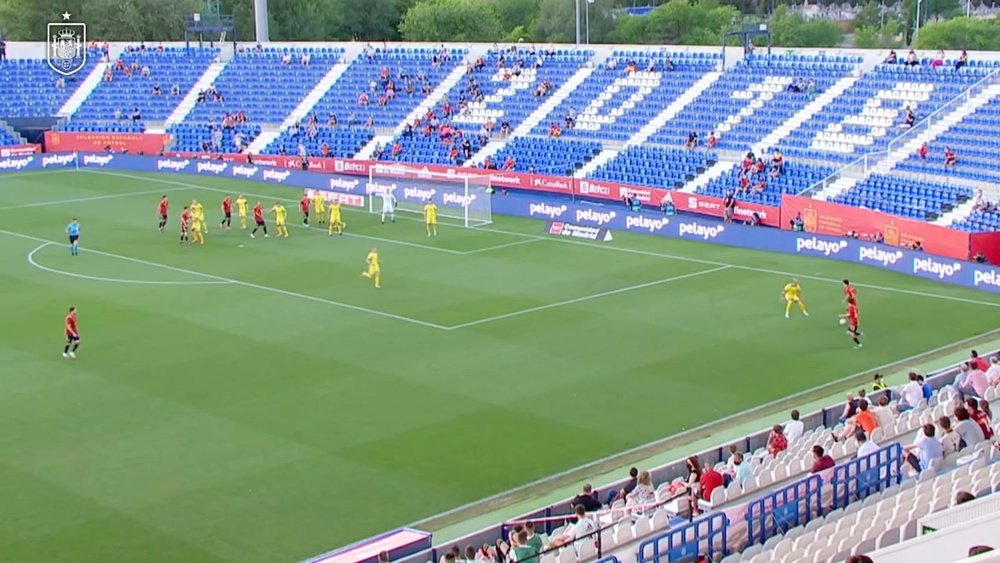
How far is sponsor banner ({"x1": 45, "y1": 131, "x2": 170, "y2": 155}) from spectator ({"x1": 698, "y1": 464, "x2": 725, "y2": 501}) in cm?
5926

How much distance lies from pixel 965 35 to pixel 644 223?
242 feet

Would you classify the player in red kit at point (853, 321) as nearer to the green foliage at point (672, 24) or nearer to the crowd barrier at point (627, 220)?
the crowd barrier at point (627, 220)

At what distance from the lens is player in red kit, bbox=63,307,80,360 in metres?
31.0

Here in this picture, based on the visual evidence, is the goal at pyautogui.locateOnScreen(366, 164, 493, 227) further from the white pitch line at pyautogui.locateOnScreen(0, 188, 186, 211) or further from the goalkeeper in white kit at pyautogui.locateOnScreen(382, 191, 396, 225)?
the white pitch line at pyautogui.locateOnScreen(0, 188, 186, 211)

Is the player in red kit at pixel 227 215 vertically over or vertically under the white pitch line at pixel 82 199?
over

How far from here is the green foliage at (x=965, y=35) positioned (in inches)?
4387

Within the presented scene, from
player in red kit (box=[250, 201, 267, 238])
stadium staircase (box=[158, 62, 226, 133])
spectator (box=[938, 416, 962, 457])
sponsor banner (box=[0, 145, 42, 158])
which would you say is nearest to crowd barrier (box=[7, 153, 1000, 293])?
sponsor banner (box=[0, 145, 42, 158])

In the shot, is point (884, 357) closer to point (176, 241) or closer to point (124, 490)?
point (124, 490)

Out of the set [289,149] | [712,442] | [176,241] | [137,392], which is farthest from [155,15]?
[712,442]

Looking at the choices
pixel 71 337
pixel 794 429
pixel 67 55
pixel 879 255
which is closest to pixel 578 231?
pixel 879 255

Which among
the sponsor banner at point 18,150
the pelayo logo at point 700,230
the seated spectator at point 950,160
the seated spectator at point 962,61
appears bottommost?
the pelayo logo at point 700,230

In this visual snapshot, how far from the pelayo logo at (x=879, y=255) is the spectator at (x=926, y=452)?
22.2 m

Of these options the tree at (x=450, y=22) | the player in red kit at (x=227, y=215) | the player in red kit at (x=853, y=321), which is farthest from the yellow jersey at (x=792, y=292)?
the tree at (x=450, y=22)

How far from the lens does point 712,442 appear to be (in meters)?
24.8
